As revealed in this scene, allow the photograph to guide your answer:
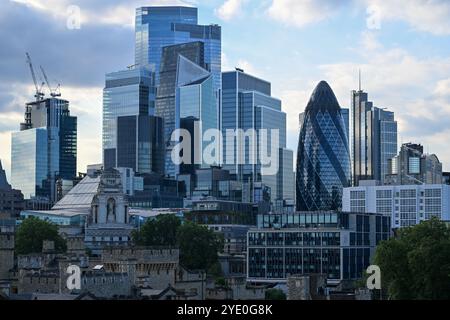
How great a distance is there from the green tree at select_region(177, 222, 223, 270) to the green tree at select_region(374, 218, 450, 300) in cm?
2727

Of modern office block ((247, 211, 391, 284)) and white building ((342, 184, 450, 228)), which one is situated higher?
white building ((342, 184, 450, 228))

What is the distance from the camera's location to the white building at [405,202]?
18000cm

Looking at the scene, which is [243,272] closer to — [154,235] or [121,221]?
[154,235]

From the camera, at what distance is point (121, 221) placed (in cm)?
14038

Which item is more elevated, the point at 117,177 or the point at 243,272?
the point at 117,177

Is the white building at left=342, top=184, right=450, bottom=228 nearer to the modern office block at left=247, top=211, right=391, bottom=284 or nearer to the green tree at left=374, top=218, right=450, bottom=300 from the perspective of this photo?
the modern office block at left=247, top=211, right=391, bottom=284

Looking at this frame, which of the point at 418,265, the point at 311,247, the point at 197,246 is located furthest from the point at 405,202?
the point at 418,265

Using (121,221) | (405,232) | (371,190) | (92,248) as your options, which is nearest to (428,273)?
(405,232)

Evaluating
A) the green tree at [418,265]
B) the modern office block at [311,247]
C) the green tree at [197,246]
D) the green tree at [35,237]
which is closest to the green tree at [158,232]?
the green tree at [197,246]

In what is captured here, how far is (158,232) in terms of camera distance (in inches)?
4601

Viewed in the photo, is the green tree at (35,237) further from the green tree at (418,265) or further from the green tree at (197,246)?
Result: the green tree at (418,265)

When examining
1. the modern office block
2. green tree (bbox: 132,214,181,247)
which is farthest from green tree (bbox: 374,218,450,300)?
green tree (bbox: 132,214,181,247)

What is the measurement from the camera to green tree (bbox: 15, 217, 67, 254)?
102m
